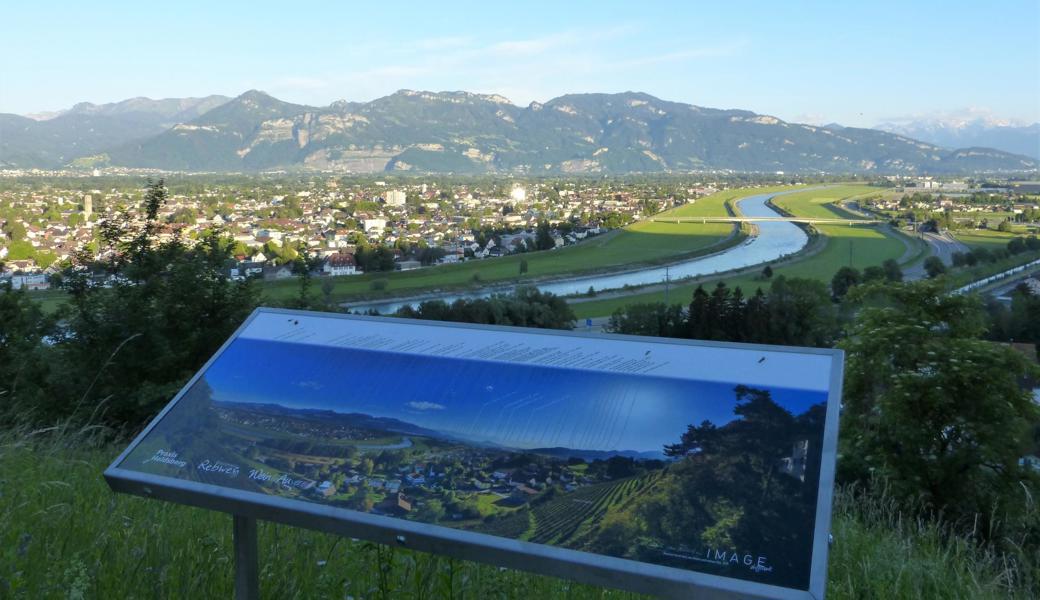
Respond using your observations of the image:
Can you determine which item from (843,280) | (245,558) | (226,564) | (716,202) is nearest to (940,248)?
(843,280)

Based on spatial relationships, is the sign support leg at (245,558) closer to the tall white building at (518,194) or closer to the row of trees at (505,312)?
the row of trees at (505,312)

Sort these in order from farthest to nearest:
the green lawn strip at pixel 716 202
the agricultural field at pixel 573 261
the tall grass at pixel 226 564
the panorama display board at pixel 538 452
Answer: the green lawn strip at pixel 716 202 < the agricultural field at pixel 573 261 < the tall grass at pixel 226 564 < the panorama display board at pixel 538 452

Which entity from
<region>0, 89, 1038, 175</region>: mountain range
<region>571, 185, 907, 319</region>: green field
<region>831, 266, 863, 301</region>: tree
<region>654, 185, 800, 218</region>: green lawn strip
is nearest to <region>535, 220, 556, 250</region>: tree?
<region>571, 185, 907, 319</region>: green field

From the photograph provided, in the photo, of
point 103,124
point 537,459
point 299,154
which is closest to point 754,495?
point 537,459

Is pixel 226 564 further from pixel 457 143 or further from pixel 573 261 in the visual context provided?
pixel 457 143

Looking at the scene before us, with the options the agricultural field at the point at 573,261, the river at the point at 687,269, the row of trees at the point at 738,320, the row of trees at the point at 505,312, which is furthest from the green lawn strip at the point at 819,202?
the row of trees at the point at 505,312

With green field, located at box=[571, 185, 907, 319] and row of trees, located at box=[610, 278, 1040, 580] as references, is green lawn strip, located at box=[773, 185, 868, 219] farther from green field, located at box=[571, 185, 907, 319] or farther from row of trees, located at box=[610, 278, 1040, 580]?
row of trees, located at box=[610, 278, 1040, 580]
